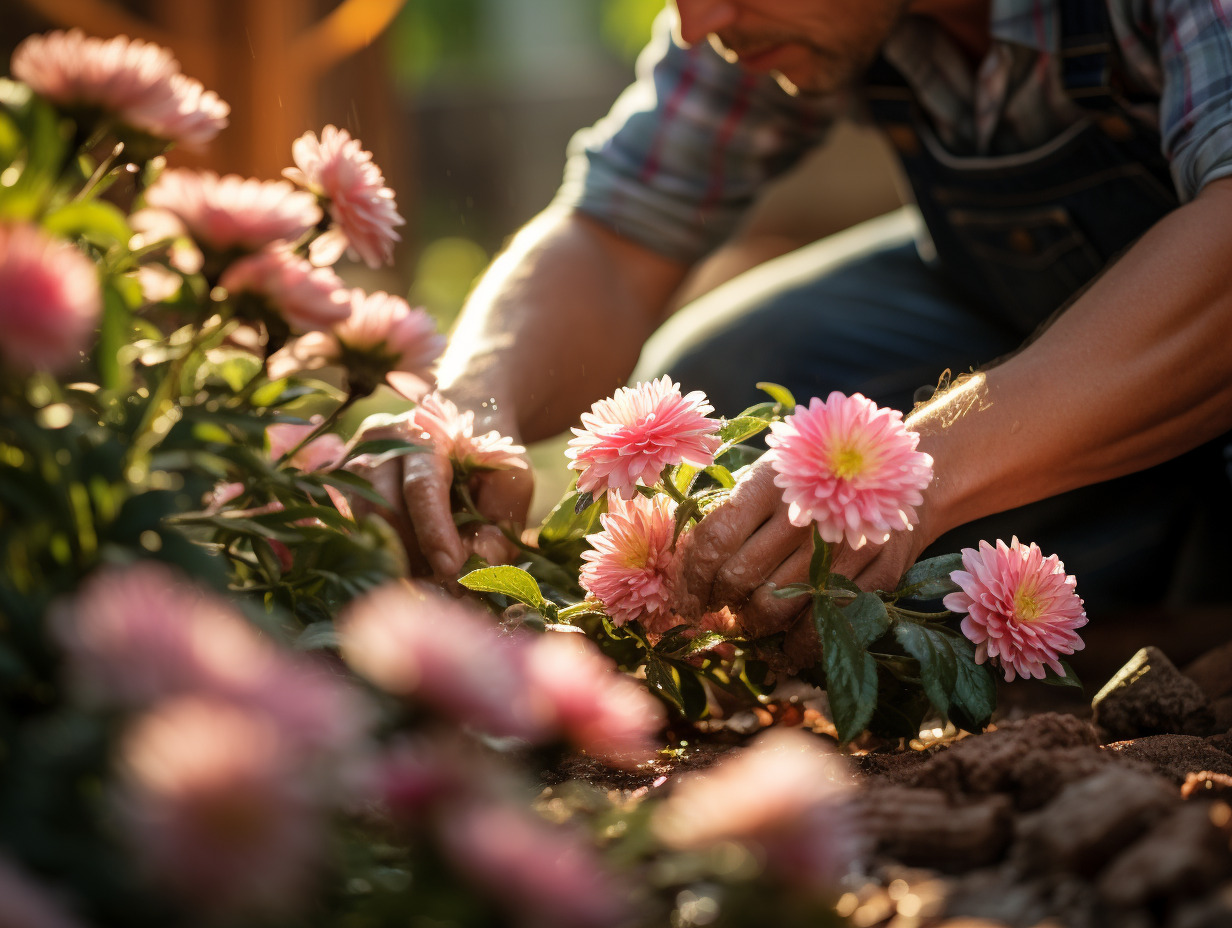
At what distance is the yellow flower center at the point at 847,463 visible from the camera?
766 mm

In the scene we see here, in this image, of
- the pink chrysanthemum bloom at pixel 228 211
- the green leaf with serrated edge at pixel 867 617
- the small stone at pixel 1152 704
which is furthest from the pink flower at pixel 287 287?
the small stone at pixel 1152 704

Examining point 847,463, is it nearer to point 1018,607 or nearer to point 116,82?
point 1018,607

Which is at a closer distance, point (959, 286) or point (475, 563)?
point (475, 563)

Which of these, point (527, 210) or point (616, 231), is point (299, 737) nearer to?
point (616, 231)

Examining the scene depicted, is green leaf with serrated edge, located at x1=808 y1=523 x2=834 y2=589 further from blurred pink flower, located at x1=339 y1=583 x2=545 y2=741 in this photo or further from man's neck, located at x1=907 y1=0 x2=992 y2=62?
man's neck, located at x1=907 y1=0 x2=992 y2=62

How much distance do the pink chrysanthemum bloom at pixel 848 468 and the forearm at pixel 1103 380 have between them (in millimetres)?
215

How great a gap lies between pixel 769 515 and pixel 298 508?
0.39m

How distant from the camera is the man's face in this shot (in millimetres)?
1420

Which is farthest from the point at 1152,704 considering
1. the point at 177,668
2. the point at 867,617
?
the point at 177,668

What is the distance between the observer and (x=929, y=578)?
0.93 meters

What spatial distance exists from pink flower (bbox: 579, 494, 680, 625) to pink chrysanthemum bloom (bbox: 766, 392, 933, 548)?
0.52 feet

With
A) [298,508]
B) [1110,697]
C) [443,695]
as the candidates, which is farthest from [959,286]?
[443,695]

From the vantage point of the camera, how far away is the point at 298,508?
30.3 inches

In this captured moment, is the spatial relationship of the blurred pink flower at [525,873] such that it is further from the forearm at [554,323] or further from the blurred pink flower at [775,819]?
the forearm at [554,323]
